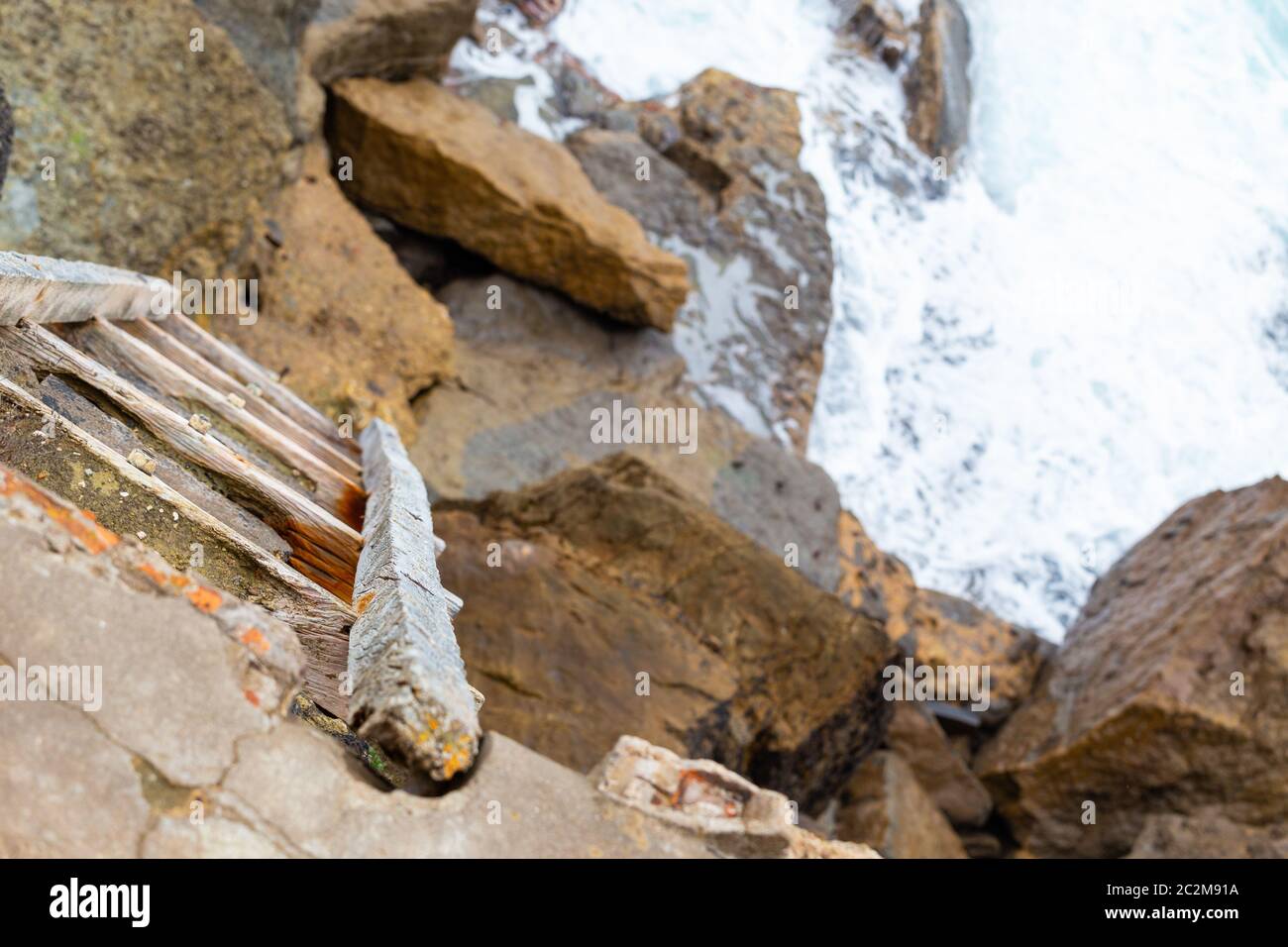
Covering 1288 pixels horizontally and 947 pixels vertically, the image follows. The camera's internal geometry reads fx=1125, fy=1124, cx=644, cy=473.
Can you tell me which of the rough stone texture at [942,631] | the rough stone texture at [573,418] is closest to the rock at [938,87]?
the rough stone texture at [573,418]

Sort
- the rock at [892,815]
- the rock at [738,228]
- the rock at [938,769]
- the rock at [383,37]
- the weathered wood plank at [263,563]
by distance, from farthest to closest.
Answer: the rock at [738,228], the rock at [938,769], the rock at [383,37], the rock at [892,815], the weathered wood plank at [263,563]

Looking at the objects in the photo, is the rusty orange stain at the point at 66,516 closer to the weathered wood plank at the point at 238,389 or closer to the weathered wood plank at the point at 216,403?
the weathered wood plank at the point at 216,403

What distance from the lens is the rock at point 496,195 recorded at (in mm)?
7242

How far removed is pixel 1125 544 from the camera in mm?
11195

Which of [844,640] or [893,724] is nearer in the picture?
[844,640]

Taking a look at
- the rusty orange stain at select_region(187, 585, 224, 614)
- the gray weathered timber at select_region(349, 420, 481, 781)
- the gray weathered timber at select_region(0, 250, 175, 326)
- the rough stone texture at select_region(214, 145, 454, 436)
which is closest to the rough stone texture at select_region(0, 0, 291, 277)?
the rough stone texture at select_region(214, 145, 454, 436)

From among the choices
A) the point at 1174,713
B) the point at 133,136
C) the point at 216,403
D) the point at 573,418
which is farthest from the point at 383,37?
the point at 1174,713

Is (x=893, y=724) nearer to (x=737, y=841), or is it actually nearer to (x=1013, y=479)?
(x=1013, y=479)

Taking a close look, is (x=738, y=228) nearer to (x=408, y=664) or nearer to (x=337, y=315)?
(x=337, y=315)

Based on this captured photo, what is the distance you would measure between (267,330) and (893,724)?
444 cm

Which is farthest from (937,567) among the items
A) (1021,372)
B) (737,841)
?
(737,841)

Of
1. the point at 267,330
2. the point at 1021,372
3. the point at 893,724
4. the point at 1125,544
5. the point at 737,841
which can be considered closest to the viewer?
the point at 737,841

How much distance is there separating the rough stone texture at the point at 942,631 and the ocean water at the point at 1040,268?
4.79 feet

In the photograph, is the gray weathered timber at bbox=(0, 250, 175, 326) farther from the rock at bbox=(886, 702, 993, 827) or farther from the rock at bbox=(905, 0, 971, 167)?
the rock at bbox=(905, 0, 971, 167)
